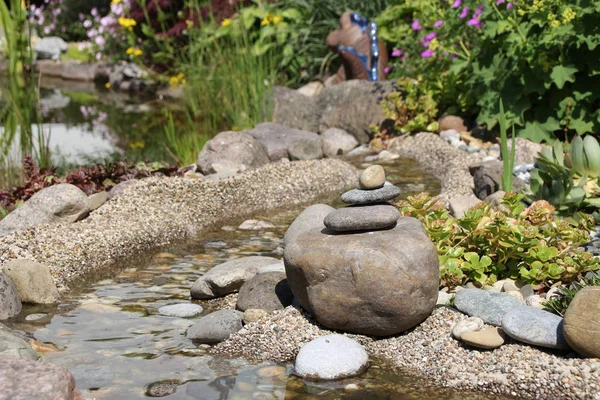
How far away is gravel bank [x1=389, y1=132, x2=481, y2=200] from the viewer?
6.69 m

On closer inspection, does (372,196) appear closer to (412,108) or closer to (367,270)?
(367,270)

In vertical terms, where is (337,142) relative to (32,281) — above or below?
below

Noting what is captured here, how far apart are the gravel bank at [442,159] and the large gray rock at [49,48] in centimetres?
1357

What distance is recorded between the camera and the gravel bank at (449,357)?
3398mm

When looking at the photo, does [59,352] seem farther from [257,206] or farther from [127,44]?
[127,44]

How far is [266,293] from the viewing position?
441cm

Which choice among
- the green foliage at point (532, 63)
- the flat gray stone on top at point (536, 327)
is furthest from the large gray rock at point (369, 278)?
the green foliage at point (532, 63)

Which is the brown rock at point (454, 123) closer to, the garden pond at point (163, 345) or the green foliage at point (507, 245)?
the garden pond at point (163, 345)

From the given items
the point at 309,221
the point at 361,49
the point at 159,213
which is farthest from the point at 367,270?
the point at 361,49

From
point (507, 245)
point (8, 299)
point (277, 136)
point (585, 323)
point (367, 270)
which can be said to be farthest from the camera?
point (277, 136)

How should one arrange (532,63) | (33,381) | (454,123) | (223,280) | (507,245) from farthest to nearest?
(454,123)
(532,63)
(223,280)
(507,245)
(33,381)

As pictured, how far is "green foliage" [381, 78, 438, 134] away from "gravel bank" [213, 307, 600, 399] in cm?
481

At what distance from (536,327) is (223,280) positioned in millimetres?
1801

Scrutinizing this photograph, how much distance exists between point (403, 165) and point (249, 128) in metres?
2.18
